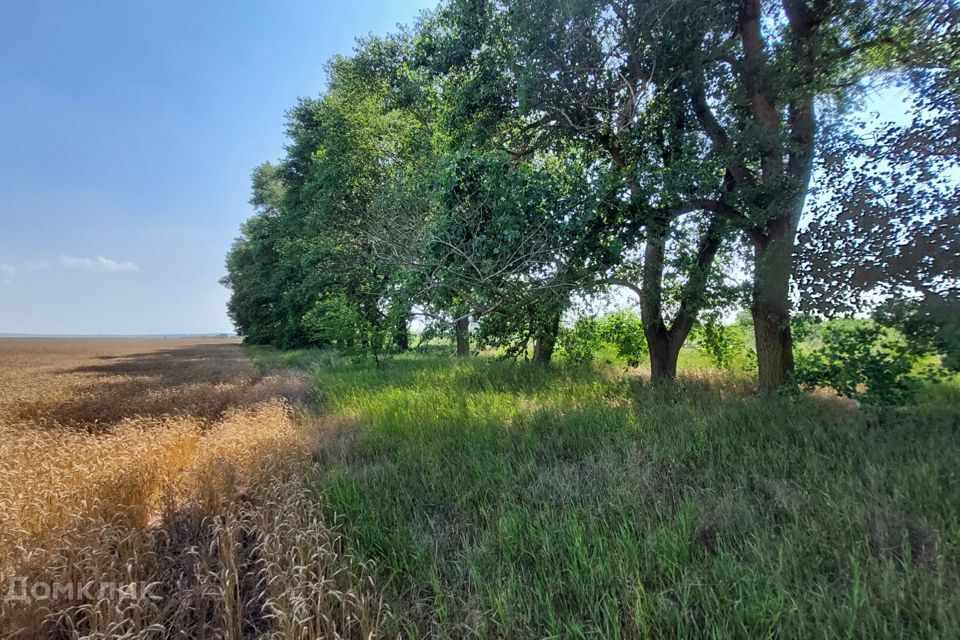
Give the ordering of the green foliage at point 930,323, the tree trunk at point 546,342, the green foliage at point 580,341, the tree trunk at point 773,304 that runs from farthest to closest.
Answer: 1. the green foliage at point 580,341
2. the tree trunk at point 546,342
3. the tree trunk at point 773,304
4. the green foliage at point 930,323

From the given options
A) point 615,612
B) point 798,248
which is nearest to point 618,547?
point 615,612

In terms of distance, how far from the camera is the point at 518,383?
1009 cm

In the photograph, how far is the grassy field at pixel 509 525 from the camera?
7.79ft

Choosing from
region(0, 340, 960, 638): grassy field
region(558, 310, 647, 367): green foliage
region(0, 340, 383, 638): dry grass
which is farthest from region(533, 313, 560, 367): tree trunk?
region(0, 340, 383, 638): dry grass

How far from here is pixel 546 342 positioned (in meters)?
11.5

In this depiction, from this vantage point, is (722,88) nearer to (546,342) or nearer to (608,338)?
(608,338)

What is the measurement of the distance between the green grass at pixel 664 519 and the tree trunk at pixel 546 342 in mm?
4035

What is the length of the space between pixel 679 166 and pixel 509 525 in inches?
248

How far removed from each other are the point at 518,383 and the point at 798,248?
6254 millimetres

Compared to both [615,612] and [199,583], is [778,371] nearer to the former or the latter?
[615,612]

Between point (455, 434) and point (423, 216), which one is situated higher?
point (423, 216)

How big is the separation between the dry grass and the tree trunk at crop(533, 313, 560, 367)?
20.7 ft

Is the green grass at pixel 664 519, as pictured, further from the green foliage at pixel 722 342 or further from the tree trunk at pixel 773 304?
the green foliage at pixel 722 342

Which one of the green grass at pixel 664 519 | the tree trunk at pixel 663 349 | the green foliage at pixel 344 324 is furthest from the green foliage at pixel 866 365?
the green foliage at pixel 344 324
